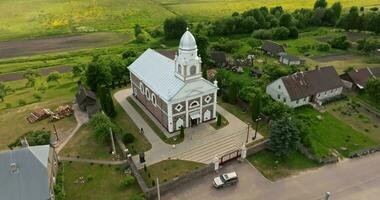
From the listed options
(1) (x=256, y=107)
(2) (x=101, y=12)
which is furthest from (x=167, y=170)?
(2) (x=101, y=12)

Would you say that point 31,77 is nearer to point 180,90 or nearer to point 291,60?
point 180,90

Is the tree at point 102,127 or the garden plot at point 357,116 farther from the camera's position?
the garden plot at point 357,116

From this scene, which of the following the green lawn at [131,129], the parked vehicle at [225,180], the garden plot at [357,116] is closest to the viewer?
the parked vehicle at [225,180]

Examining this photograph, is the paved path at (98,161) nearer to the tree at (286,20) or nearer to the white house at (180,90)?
the white house at (180,90)

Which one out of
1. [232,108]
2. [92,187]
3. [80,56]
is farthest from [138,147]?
[80,56]

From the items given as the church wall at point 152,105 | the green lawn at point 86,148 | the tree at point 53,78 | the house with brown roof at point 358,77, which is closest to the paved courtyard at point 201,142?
the church wall at point 152,105

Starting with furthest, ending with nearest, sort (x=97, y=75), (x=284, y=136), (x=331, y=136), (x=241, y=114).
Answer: (x=97, y=75) < (x=241, y=114) < (x=331, y=136) < (x=284, y=136)

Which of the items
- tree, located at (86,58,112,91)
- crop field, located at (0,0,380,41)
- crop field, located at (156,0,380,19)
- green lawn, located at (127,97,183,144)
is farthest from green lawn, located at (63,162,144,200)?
crop field, located at (156,0,380,19)

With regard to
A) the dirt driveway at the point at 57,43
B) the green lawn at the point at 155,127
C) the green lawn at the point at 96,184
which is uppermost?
the dirt driveway at the point at 57,43
